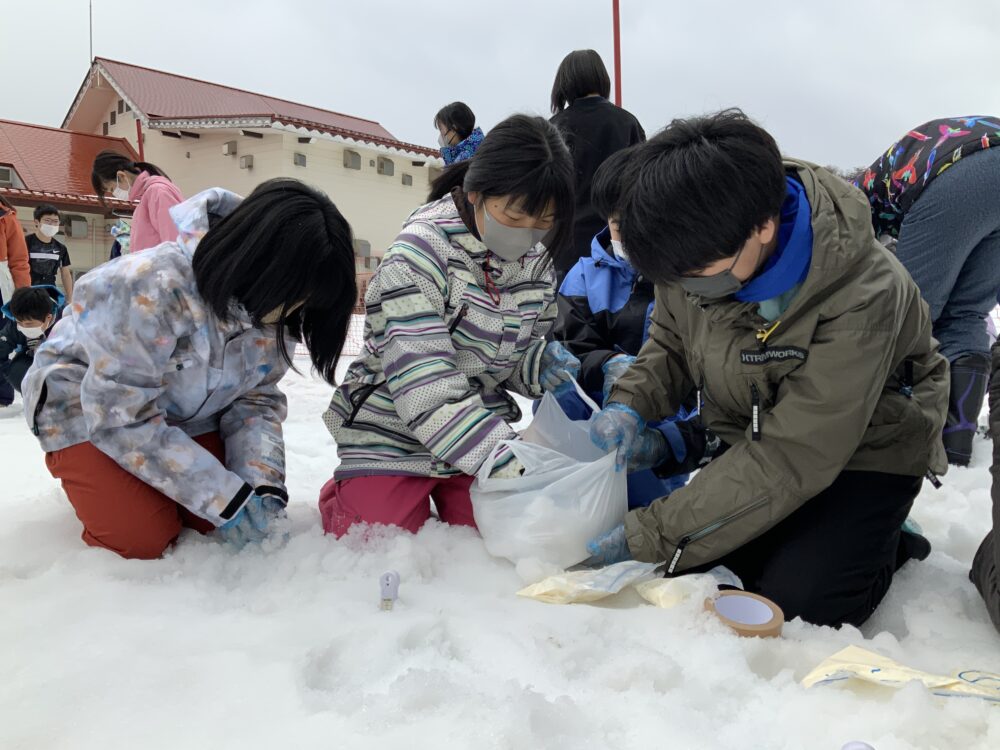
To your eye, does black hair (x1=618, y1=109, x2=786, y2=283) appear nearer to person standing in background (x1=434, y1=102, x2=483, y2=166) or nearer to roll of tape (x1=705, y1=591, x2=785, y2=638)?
roll of tape (x1=705, y1=591, x2=785, y2=638)

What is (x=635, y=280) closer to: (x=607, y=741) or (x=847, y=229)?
(x=847, y=229)

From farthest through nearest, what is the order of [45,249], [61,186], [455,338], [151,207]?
[61,186] → [45,249] → [151,207] → [455,338]

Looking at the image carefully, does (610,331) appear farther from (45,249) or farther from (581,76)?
(45,249)

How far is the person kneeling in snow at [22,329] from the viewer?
14.0 ft

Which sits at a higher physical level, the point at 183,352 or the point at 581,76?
the point at 581,76

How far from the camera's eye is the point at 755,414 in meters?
1.53

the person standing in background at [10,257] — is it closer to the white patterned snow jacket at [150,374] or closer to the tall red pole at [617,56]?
the white patterned snow jacket at [150,374]

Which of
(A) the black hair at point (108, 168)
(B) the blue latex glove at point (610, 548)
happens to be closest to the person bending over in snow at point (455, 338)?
(B) the blue latex glove at point (610, 548)

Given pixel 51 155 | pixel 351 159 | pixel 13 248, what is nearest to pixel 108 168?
pixel 13 248

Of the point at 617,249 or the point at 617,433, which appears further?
the point at 617,249

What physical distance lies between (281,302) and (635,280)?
46.4 inches

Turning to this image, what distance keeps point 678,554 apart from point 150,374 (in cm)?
123

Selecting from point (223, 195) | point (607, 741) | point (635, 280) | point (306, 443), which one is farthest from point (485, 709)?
point (306, 443)

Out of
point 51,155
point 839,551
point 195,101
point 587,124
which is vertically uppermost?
point 195,101
